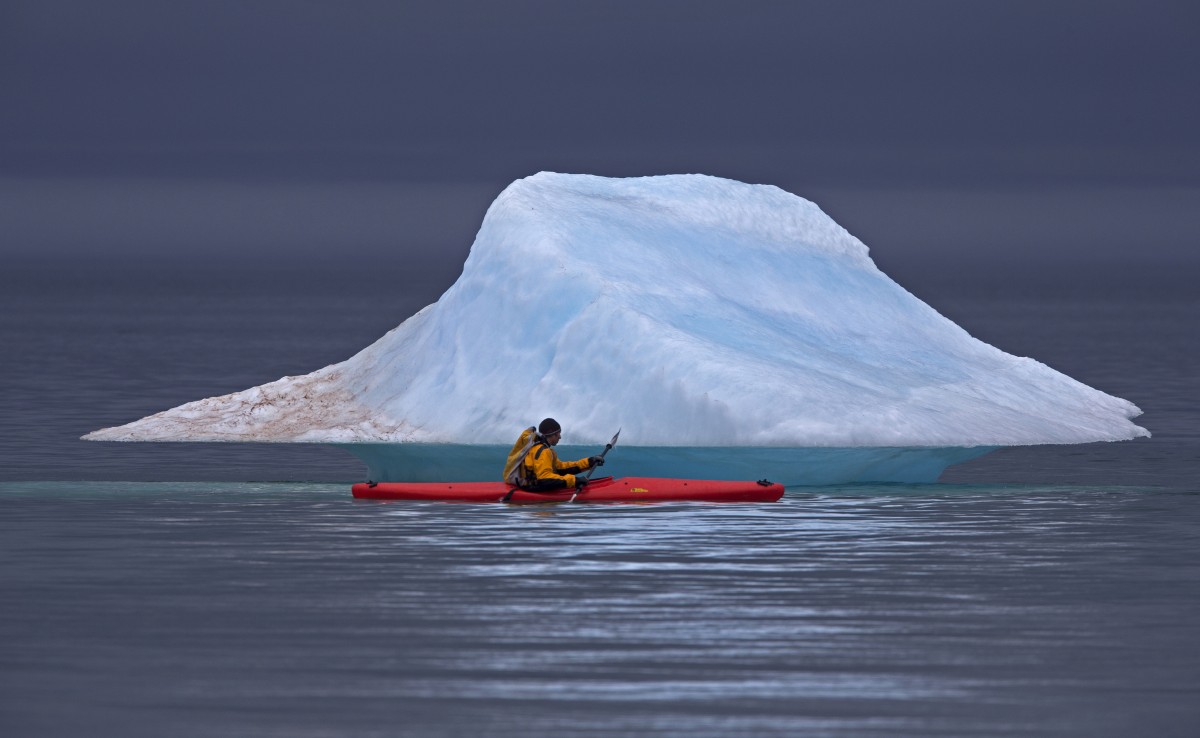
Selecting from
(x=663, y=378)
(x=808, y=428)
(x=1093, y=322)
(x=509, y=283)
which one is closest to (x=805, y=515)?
(x=808, y=428)

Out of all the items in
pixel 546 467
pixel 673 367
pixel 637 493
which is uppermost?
pixel 673 367

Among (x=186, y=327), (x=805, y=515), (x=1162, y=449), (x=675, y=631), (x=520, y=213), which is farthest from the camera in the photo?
(x=186, y=327)

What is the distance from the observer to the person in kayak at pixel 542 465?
76.7 feet

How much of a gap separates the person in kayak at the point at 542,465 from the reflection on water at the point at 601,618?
19.1 inches

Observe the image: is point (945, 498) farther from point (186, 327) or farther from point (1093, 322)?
point (1093, 322)

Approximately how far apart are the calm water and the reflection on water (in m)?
0.04

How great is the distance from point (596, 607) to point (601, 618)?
54 cm

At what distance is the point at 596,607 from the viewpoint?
16.2m

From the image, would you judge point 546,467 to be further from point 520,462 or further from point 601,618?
point 601,618

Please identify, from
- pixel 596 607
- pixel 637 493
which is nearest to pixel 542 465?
pixel 637 493

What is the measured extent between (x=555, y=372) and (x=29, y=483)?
7.40 meters

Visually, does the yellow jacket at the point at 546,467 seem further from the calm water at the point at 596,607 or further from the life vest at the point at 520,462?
the calm water at the point at 596,607

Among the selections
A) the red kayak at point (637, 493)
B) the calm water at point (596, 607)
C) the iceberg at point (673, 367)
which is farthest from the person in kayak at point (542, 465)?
the iceberg at point (673, 367)

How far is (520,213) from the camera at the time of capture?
28750mm
